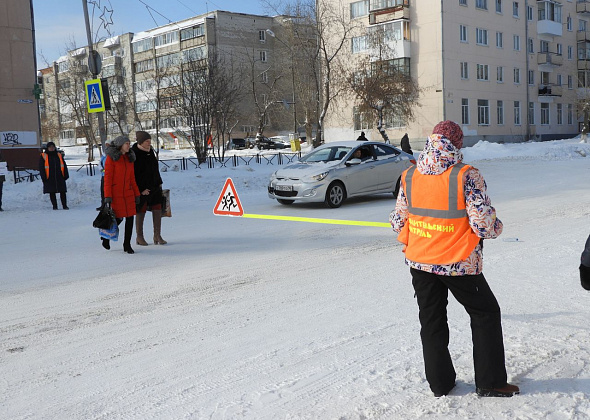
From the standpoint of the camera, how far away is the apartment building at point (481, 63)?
45812mm

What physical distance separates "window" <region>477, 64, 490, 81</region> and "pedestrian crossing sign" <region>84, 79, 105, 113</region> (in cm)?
3900

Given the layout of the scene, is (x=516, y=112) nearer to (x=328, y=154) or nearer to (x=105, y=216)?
(x=328, y=154)

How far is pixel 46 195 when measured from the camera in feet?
53.8

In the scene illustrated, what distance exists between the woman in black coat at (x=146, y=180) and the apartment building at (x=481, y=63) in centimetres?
3160

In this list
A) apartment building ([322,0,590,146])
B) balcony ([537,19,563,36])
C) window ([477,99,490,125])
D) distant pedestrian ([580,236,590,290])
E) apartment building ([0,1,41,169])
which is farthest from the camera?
balcony ([537,19,563,36])

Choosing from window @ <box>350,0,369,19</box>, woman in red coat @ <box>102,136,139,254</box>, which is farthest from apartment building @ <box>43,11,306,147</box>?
woman in red coat @ <box>102,136,139,254</box>

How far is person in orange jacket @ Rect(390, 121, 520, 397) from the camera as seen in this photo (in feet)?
Answer: 11.5

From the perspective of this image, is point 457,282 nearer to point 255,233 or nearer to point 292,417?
point 292,417

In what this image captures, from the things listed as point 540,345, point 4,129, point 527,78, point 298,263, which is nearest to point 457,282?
point 540,345

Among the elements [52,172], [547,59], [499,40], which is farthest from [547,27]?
→ [52,172]

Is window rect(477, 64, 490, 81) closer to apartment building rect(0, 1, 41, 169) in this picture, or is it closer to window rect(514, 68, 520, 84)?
window rect(514, 68, 520, 84)

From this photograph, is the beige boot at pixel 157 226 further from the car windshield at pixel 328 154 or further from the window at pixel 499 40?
the window at pixel 499 40

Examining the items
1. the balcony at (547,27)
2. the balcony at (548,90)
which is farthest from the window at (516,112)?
the balcony at (547,27)

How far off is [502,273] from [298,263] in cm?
251
